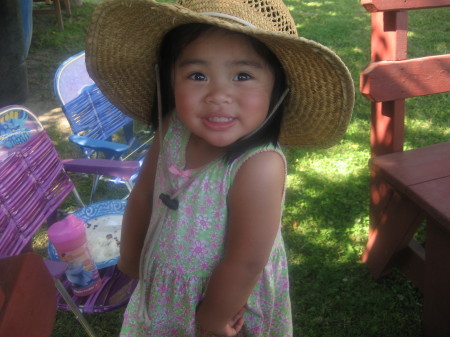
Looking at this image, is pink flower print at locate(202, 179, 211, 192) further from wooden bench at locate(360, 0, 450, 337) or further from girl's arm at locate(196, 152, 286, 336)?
wooden bench at locate(360, 0, 450, 337)

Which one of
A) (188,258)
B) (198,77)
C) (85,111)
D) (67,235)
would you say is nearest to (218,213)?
(188,258)

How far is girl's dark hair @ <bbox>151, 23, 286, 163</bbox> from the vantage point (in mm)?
1124

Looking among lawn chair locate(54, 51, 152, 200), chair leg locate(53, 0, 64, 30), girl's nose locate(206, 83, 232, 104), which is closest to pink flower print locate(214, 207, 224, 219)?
girl's nose locate(206, 83, 232, 104)

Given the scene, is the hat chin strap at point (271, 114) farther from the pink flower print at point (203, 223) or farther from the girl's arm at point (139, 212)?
the girl's arm at point (139, 212)

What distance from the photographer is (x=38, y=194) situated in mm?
2174

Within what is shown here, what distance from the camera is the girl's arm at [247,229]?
115 centimetres

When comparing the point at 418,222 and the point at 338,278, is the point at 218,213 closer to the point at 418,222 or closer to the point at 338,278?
the point at 418,222

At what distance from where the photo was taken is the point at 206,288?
1.30 meters

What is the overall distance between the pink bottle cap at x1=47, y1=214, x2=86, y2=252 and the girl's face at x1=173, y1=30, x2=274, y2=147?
3.02ft

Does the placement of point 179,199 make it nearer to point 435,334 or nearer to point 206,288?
point 206,288

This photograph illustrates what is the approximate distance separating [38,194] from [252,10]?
5.05 feet

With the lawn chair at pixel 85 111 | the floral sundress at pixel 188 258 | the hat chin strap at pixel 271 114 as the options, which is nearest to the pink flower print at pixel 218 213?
the floral sundress at pixel 188 258

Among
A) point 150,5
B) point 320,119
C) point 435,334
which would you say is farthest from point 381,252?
point 150,5

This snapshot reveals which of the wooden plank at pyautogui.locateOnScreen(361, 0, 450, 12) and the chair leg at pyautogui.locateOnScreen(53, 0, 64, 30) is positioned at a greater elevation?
the wooden plank at pyautogui.locateOnScreen(361, 0, 450, 12)
